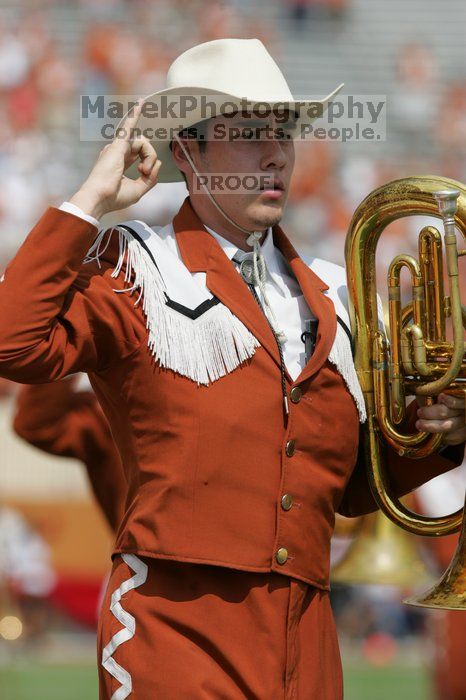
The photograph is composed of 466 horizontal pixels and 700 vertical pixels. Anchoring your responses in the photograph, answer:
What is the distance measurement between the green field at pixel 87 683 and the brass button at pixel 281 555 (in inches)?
163

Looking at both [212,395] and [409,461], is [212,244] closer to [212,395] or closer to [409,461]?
[212,395]

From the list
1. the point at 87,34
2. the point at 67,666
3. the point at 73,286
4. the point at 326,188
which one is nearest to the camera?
the point at 73,286

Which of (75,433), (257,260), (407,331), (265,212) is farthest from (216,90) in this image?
(75,433)

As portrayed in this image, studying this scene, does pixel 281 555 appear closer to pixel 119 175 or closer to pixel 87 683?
pixel 119 175

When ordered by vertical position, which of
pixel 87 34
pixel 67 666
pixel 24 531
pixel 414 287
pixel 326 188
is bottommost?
pixel 67 666

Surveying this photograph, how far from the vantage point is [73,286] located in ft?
9.68

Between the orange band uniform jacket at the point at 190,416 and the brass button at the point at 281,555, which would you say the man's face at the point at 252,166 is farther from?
the brass button at the point at 281,555

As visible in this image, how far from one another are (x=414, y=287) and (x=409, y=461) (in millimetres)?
456

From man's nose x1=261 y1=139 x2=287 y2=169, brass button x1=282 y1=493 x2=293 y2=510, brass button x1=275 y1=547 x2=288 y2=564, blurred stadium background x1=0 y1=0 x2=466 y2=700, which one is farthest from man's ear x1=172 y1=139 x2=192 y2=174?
blurred stadium background x1=0 y1=0 x2=466 y2=700

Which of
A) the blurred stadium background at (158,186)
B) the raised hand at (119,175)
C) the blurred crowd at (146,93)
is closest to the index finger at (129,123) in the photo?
the raised hand at (119,175)

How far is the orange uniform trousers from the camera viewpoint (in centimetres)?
288

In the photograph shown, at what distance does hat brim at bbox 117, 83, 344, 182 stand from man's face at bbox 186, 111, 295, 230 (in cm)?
5

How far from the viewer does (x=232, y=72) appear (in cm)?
324

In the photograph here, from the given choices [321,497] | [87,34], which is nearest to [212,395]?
[321,497]
